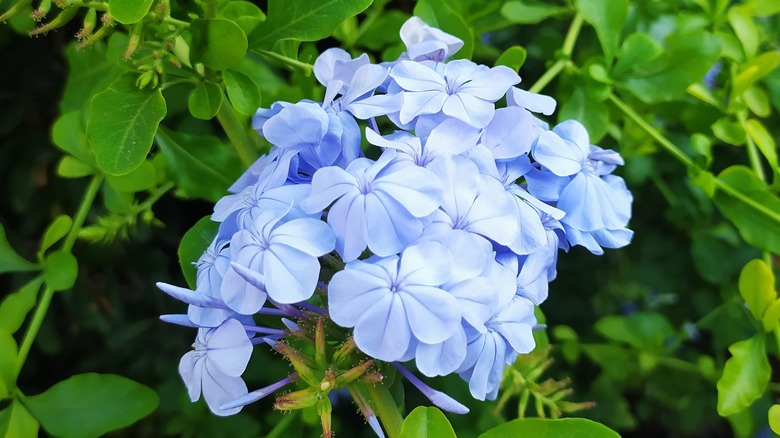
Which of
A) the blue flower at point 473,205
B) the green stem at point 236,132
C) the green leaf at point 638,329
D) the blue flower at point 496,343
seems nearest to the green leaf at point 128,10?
the green stem at point 236,132

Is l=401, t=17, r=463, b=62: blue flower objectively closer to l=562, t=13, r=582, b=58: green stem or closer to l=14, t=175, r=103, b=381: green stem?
l=562, t=13, r=582, b=58: green stem

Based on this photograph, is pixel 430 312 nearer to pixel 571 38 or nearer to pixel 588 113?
pixel 588 113

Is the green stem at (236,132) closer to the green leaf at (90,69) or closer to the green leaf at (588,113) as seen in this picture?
the green leaf at (90,69)

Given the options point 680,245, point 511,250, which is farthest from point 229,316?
point 680,245

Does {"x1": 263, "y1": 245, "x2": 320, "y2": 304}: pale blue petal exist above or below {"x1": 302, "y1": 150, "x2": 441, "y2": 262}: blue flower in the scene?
below

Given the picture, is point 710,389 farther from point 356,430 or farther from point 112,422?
point 112,422

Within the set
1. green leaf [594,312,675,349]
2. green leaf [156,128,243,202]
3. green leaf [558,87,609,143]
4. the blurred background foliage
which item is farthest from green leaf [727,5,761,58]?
green leaf [156,128,243,202]

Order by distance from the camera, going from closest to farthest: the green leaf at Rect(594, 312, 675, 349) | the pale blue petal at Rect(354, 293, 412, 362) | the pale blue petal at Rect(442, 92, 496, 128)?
the pale blue petal at Rect(354, 293, 412, 362), the pale blue petal at Rect(442, 92, 496, 128), the green leaf at Rect(594, 312, 675, 349)
